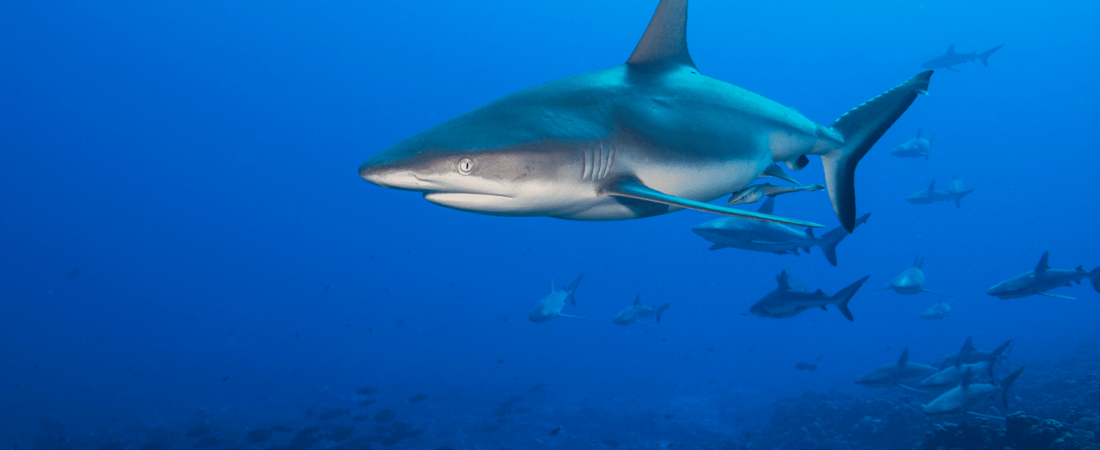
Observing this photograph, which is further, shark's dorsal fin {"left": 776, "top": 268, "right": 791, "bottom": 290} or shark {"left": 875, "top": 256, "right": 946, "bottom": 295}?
shark {"left": 875, "top": 256, "right": 946, "bottom": 295}

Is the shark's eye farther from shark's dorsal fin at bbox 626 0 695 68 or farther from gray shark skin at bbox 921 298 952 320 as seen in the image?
gray shark skin at bbox 921 298 952 320

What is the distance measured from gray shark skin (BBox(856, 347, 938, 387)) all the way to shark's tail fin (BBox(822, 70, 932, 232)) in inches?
301

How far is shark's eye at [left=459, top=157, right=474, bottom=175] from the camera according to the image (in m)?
1.63

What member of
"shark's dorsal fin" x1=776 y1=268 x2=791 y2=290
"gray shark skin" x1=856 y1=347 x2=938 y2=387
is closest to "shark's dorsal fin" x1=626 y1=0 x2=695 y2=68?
"shark's dorsal fin" x1=776 y1=268 x2=791 y2=290

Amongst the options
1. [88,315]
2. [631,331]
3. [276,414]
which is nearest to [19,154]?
[88,315]

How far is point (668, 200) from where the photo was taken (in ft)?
5.36

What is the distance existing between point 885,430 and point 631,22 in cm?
10279

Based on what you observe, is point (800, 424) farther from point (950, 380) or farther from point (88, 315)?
point (88, 315)

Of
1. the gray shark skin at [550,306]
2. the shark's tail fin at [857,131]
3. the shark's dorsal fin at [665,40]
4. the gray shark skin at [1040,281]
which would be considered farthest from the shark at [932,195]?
the shark's dorsal fin at [665,40]

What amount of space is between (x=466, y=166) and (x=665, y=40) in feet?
5.18

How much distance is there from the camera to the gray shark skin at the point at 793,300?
734cm

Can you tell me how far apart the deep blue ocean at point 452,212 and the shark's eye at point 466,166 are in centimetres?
3630

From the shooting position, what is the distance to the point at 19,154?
2675 inches

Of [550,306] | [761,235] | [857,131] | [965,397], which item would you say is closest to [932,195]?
[965,397]
